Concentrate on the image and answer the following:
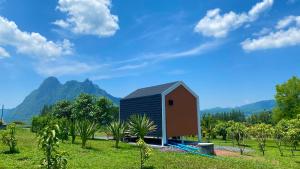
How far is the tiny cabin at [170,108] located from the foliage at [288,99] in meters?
25.1

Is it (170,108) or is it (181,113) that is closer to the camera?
(170,108)

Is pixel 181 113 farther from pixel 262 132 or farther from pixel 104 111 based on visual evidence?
pixel 104 111

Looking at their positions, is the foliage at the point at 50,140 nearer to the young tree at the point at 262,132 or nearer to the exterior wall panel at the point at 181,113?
the exterior wall panel at the point at 181,113

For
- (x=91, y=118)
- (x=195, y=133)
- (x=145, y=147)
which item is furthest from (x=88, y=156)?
(x=91, y=118)

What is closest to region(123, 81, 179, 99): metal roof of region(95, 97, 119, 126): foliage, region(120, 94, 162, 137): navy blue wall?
region(120, 94, 162, 137): navy blue wall

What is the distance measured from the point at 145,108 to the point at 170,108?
120 inches

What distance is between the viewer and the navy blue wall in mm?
29672

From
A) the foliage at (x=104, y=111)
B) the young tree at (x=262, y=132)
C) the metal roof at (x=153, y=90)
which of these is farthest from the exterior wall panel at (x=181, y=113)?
the foliage at (x=104, y=111)

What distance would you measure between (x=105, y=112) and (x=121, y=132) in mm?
15664

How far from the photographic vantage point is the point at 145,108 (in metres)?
31.5

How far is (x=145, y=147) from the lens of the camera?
16062mm

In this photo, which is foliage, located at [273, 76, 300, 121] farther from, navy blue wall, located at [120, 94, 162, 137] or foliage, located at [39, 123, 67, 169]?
foliage, located at [39, 123, 67, 169]

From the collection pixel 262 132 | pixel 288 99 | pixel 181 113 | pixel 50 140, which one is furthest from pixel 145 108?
pixel 288 99

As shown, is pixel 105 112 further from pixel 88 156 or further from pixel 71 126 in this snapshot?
pixel 88 156
